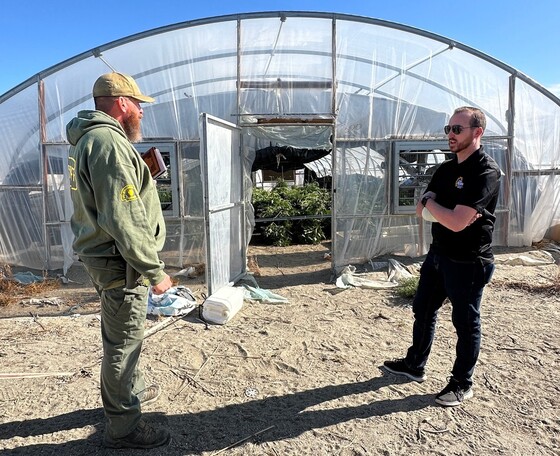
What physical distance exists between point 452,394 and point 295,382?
124 centimetres

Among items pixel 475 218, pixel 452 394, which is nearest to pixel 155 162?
pixel 475 218

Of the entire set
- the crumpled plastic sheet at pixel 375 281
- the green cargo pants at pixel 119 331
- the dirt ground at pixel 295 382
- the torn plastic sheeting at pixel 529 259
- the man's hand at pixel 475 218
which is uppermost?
the man's hand at pixel 475 218

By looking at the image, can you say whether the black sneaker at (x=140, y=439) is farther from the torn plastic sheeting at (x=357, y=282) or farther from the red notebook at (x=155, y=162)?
the torn plastic sheeting at (x=357, y=282)

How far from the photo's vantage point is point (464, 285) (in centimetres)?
282

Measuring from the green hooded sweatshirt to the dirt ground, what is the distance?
1.33m

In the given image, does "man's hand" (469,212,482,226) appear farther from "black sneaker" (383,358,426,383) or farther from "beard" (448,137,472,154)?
"black sneaker" (383,358,426,383)

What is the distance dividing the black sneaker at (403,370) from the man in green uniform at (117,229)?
2.03 meters

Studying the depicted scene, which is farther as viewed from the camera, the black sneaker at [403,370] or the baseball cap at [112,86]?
the black sneaker at [403,370]

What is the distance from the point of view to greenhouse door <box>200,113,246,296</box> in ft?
16.6

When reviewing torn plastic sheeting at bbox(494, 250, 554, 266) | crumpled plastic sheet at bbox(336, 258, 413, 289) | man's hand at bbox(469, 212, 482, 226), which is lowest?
crumpled plastic sheet at bbox(336, 258, 413, 289)

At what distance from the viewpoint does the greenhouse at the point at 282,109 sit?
23.0ft

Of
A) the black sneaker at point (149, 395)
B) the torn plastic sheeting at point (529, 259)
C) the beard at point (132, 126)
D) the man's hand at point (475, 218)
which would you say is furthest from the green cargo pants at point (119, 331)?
the torn plastic sheeting at point (529, 259)

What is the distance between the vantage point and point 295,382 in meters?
3.50

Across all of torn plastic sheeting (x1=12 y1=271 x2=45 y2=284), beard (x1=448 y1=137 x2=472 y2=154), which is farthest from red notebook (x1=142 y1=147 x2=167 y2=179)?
torn plastic sheeting (x1=12 y1=271 x2=45 y2=284)
